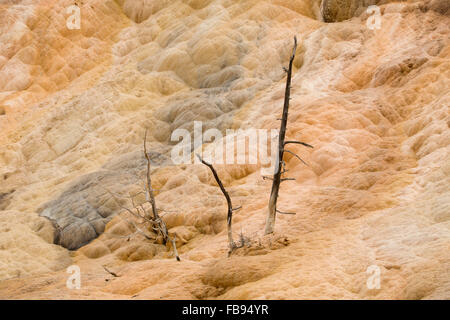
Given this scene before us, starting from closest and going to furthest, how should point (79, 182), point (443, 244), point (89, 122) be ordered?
point (443, 244) < point (79, 182) < point (89, 122)

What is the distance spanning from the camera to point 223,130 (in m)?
19.7

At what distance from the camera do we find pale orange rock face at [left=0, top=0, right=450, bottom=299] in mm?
8625

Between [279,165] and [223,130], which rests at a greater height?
[223,130]

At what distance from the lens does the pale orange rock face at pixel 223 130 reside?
862cm

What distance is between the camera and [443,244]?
301 inches

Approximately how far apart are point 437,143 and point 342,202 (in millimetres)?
3956

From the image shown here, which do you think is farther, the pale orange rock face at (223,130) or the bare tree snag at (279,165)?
the bare tree snag at (279,165)

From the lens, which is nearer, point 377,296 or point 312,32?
point 377,296

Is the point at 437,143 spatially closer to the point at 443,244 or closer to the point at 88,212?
the point at 443,244

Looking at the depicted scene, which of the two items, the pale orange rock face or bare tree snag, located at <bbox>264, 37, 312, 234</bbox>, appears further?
bare tree snag, located at <bbox>264, 37, 312, 234</bbox>

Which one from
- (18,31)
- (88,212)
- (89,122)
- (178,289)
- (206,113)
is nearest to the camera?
(178,289)

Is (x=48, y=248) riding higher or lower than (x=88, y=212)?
lower

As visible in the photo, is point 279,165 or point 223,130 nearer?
point 279,165
